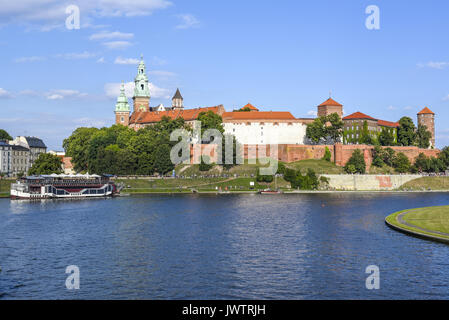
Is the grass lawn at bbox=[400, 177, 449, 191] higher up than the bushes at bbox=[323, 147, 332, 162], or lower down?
lower down

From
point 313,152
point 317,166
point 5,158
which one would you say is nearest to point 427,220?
point 317,166

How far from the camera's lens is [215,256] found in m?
31.7

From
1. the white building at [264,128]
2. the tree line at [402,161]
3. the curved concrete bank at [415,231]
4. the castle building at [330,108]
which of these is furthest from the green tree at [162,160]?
the curved concrete bank at [415,231]

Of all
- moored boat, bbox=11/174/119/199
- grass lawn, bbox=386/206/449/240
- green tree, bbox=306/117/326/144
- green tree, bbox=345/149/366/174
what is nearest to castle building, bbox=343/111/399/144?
green tree, bbox=306/117/326/144

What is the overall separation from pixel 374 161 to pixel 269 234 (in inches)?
2840

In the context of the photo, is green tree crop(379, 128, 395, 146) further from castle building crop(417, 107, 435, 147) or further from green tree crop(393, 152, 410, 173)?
castle building crop(417, 107, 435, 147)

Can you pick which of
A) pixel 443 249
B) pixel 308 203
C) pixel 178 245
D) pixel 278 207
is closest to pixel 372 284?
pixel 443 249

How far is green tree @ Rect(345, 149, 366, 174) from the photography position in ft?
334

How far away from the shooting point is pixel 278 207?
62750 mm

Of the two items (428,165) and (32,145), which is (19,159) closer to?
(32,145)

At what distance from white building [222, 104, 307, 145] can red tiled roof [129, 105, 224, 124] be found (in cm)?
548

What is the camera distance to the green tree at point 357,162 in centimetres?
10194

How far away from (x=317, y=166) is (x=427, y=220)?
6042 centimetres

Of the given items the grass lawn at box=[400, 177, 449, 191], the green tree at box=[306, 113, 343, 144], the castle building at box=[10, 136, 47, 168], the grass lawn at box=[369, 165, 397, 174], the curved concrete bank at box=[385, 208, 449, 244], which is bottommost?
the curved concrete bank at box=[385, 208, 449, 244]
